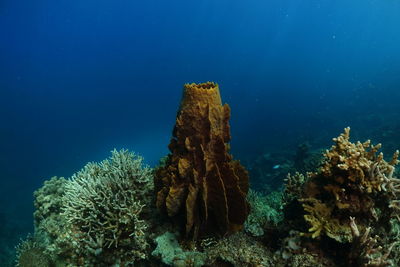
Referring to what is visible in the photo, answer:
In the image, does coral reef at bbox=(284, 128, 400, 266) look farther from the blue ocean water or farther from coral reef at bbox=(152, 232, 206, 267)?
the blue ocean water

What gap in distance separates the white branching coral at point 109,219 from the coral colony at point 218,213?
0.01 m

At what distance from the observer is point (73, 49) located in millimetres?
131125

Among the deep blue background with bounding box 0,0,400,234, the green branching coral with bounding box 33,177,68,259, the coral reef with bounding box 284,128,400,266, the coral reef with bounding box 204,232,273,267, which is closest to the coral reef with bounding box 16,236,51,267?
the green branching coral with bounding box 33,177,68,259

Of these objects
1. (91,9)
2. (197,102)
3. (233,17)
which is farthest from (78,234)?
(233,17)

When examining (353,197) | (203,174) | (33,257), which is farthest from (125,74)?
(353,197)

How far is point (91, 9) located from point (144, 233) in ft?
475

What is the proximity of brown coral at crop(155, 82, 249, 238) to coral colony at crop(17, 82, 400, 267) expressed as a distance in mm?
14

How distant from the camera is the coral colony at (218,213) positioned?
125 inches

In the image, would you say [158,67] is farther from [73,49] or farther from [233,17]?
[233,17]

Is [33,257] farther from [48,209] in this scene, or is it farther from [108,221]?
[108,221]

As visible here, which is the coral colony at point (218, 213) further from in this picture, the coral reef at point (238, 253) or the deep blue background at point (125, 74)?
the deep blue background at point (125, 74)

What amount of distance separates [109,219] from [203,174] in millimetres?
1606

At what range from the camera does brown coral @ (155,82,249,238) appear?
11.9 ft

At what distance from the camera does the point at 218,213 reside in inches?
146
